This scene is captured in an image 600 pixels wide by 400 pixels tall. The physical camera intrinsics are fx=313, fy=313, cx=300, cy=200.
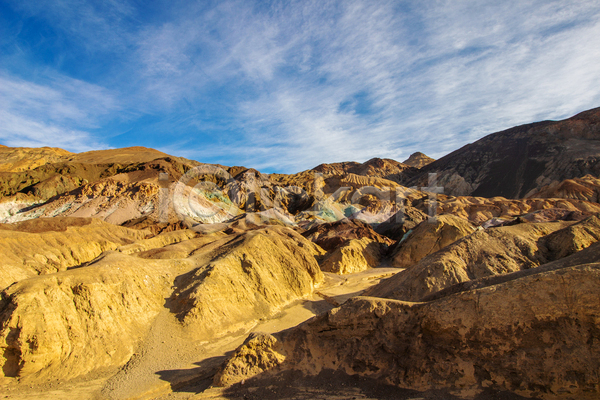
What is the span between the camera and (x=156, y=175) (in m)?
52.3

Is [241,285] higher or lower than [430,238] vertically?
lower

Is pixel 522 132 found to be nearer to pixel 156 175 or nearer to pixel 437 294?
pixel 156 175

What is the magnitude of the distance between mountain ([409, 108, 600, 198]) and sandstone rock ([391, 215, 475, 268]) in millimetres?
53232

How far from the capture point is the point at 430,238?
3116cm

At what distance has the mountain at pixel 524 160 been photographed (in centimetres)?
6931

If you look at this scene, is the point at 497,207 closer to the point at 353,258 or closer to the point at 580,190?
the point at 580,190

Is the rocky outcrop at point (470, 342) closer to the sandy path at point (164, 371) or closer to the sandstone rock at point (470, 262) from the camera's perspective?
the sandy path at point (164, 371)

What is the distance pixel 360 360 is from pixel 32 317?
10.4 metres

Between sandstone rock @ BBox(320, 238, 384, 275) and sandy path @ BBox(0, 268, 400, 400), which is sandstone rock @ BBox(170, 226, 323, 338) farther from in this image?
sandstone rock @ BBox(320, 238, 384, 275)

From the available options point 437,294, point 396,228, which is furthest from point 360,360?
point 396,228

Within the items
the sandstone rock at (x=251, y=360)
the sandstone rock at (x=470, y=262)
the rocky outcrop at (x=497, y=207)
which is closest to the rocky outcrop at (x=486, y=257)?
the sandstone rock at (x=470, y=262)

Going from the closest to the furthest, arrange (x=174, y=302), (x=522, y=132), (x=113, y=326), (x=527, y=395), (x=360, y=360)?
(x=527, y=395), (x=360, y=360), (x=113, y=326), (x=174, y=302), (x=522, y=132)

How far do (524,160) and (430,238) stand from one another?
2585 inches

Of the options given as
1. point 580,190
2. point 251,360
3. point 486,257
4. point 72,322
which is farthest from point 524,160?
point 72,322
